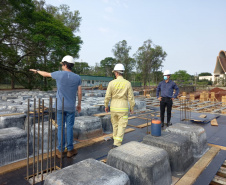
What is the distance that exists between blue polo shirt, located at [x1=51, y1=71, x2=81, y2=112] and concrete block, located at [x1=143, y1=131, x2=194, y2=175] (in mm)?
1669

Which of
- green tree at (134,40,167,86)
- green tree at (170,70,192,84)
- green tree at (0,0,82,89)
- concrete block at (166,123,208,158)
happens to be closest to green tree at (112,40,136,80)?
green tree at (134,40,167,86)

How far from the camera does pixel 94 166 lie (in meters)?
2.09

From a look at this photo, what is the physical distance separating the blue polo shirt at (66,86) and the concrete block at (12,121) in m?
1.69

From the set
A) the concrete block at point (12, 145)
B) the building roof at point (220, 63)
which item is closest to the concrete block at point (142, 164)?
the concrete block at point (12, 145)

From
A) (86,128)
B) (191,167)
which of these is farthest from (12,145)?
(191,167)

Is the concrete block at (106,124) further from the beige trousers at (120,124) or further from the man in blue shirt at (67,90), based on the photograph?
the man in blue shirt at (67,90)

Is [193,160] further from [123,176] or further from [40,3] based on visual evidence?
[40,3]

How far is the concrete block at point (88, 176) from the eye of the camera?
177 cm

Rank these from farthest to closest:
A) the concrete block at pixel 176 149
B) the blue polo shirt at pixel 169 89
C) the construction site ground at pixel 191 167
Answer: the blue polo shirt at pixel 169 89 → the concrete block at pixel 176 149 → the construction site ground at pixel 191 167

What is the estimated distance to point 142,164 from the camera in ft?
7.08

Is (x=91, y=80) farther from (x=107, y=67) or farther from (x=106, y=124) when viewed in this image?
(x=106, y=124)

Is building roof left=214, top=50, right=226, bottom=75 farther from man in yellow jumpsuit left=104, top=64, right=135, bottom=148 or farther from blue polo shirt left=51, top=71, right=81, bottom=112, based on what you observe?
blue polo shirt left=51, top=71, right=81, bottom=112

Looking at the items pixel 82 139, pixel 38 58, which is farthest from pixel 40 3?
pixel 82 139

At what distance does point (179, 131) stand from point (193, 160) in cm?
77
